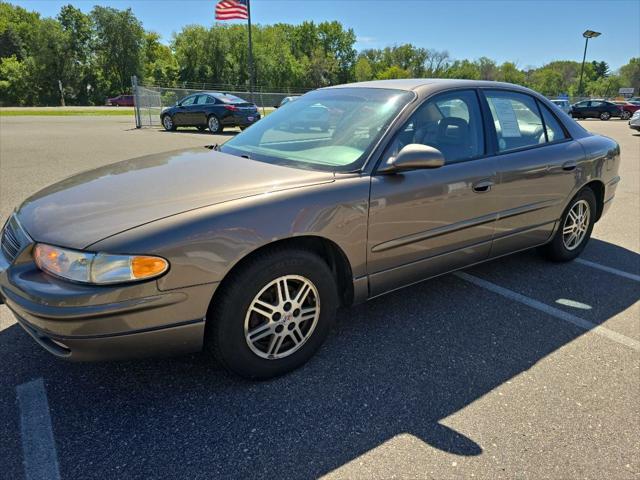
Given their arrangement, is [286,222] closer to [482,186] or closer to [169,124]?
[482,186]

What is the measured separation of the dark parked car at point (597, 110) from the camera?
33.4 m

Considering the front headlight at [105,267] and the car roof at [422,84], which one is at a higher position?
the car roof at [422,84]

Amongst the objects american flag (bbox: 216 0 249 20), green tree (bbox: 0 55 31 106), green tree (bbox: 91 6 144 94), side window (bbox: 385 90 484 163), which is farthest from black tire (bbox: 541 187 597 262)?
green tree (bbox: 91 6 144 94)

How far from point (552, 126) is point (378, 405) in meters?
2.97

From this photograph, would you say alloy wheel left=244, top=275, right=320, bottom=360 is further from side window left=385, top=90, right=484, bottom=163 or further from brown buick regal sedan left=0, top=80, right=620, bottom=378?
side window left=385, top=90, right=484, bottom=163

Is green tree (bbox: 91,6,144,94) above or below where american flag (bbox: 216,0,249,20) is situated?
above

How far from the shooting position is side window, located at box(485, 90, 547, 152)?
3.52 meters

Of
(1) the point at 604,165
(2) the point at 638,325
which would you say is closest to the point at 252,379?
(2) the point at 638,325

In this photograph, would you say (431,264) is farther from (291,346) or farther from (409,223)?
(291,346)

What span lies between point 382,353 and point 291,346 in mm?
598

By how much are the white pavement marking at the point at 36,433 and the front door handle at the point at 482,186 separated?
2806 mm

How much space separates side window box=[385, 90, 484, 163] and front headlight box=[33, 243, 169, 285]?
1.59m

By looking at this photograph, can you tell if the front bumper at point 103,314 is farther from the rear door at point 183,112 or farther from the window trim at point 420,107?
the rear door at point 183,112

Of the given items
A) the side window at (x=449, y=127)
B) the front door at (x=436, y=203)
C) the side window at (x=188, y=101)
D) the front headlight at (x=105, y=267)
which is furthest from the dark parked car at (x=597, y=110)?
the front headlight at (x=105, y=267)
